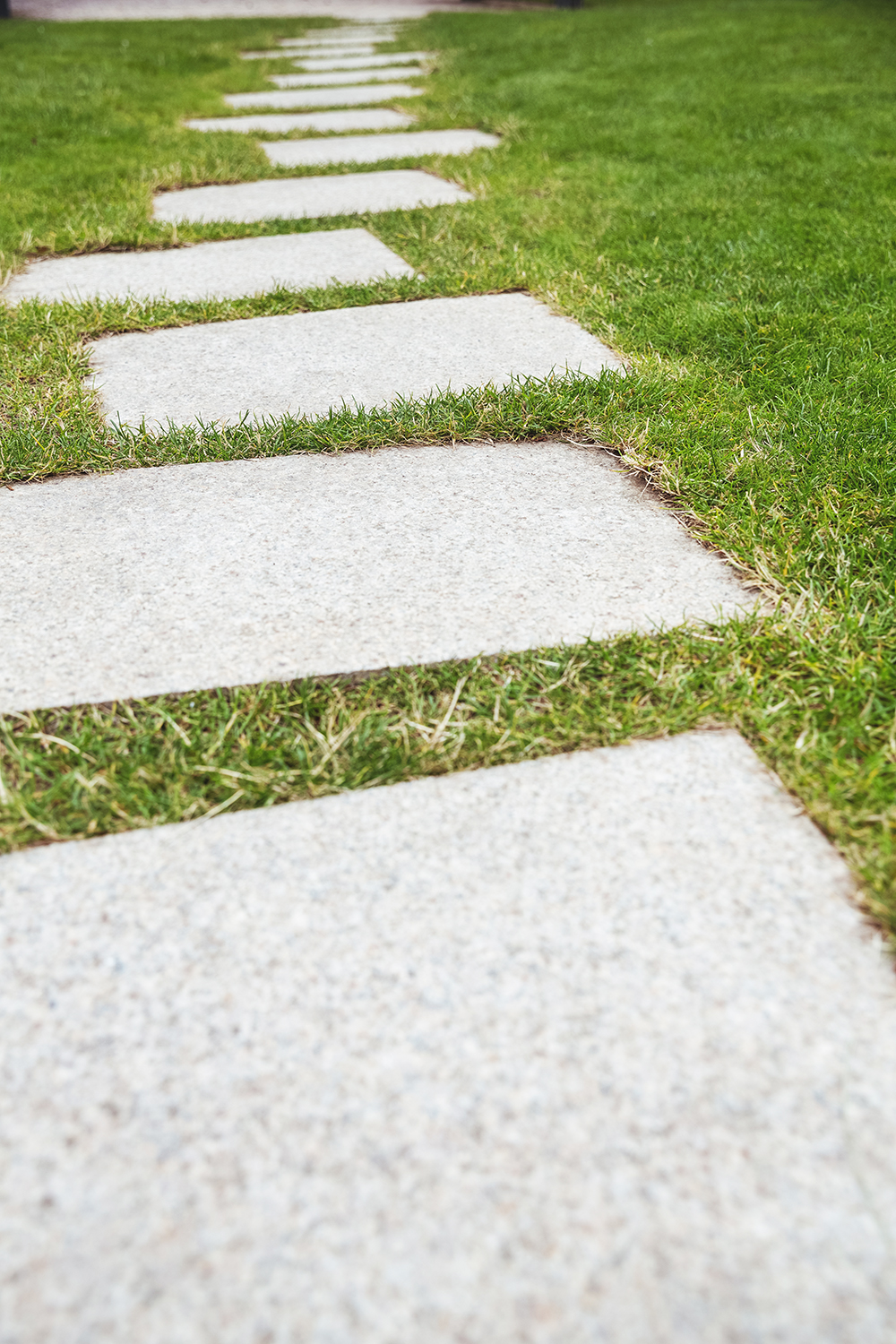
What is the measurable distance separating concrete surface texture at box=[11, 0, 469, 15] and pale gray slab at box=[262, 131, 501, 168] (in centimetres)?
877

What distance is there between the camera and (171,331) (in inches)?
101

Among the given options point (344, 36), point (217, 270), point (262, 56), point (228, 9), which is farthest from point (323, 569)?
point (228, 9)

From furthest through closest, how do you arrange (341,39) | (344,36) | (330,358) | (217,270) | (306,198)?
(344,36), (341,39), (306,198), (217,270), (330,358)

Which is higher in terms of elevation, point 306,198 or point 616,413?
point 306,198

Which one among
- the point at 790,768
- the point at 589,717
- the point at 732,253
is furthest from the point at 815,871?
the point at 732,253

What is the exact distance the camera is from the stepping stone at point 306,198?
363 centimetres

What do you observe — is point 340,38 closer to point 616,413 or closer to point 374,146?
point 374,146

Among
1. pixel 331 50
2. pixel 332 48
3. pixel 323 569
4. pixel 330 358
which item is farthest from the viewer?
pixel 332 48

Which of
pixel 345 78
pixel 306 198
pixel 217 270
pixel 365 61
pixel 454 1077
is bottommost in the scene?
pixel 454 1077

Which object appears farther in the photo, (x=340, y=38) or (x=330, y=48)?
(x=340, y=38)

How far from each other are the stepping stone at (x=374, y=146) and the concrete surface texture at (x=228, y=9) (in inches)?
345

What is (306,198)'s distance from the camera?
12.6ft

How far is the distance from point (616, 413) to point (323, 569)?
83cm

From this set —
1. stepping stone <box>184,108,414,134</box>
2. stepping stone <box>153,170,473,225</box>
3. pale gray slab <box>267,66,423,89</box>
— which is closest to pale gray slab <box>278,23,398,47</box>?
pale gray slab <box>267,66,423,89</box>
